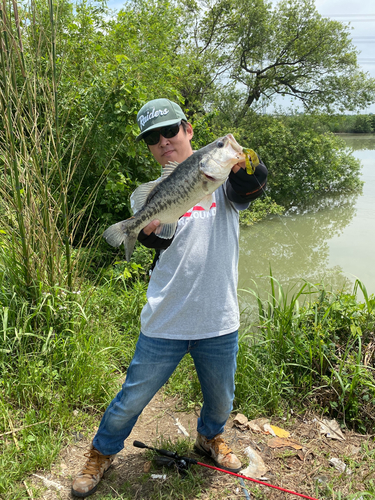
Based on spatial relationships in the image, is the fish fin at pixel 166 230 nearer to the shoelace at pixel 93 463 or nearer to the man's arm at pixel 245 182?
the man's arm at pixel 245 182

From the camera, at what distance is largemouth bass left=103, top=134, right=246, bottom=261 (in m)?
1.65

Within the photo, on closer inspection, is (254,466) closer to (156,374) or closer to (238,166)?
(156,374)

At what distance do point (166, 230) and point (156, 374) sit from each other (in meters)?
0.83

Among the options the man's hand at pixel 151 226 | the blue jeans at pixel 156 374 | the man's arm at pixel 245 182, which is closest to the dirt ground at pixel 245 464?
the blue jeans at pixel 156 374

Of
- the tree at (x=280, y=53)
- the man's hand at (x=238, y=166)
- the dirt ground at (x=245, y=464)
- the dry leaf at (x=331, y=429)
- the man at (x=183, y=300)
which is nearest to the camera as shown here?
the man's hand at (x=238, y=166)

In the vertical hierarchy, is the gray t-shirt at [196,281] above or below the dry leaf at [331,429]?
above

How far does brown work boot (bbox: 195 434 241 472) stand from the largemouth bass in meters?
1.43

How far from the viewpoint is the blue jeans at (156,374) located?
6.55ft

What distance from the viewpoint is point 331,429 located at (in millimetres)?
2785

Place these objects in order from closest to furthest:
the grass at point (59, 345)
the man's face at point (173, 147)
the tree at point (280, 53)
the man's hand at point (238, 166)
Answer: the man's hand at point (238, 166), the man's face at point (173, 147), the grass at point (59, 345), the tree at point (280, 53)

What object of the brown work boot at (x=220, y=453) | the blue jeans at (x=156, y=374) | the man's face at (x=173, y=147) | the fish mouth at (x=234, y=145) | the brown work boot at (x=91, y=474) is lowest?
the brown work boot at (x=220, y=453)

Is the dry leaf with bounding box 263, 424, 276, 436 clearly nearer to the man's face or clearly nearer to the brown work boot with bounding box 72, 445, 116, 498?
the brown work boot with bounding box 72, 445, 116, 498

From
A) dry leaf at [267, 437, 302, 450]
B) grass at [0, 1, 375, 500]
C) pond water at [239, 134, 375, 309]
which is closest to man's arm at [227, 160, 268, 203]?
grass at [0, 1, 375, 500]

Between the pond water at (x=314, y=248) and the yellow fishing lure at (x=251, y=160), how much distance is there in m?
3.83
